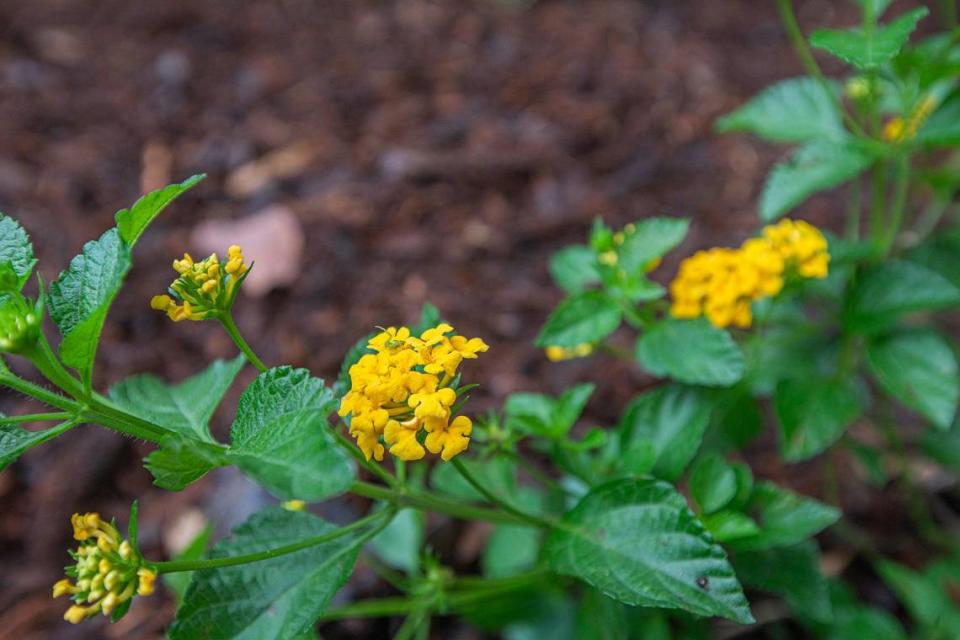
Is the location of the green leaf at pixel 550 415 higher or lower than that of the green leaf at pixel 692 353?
lower

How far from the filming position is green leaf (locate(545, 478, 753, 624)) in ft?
3.59

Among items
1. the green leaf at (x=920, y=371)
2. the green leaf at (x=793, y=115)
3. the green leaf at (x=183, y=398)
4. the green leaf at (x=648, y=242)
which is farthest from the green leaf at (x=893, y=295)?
the green leaf at (x=183, y=398)

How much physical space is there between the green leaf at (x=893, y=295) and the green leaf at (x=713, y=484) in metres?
0.49

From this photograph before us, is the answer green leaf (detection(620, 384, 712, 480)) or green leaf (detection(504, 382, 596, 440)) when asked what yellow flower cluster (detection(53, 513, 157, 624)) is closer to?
green leaf (detection(504, 382, 596, 440))

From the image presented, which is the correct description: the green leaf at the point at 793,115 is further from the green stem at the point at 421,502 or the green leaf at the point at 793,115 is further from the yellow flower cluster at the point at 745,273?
the green stem at the point at 421,502

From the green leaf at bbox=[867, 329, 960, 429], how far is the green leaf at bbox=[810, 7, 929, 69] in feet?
1.99

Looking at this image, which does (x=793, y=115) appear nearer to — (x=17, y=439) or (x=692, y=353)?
(x=692, y=353)

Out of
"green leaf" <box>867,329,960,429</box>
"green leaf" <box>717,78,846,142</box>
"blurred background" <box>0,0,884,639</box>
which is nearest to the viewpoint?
"green leaf" <box>867,329,960,429</box>

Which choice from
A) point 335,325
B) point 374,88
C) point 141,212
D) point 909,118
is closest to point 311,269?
point 335,325

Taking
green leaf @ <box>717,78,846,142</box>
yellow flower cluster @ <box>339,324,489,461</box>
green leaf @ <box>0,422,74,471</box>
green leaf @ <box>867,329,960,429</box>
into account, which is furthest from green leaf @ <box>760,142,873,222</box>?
green leaf @ <box>0,422,74,471</box>

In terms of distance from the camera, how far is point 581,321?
1.52 metres

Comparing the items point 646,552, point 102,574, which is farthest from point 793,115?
point 102,574

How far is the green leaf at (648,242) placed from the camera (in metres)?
1.52

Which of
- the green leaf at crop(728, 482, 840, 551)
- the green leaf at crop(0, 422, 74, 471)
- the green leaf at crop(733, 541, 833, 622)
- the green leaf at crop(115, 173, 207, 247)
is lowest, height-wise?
the green leaf at crop(733, 541, 833, 622)
